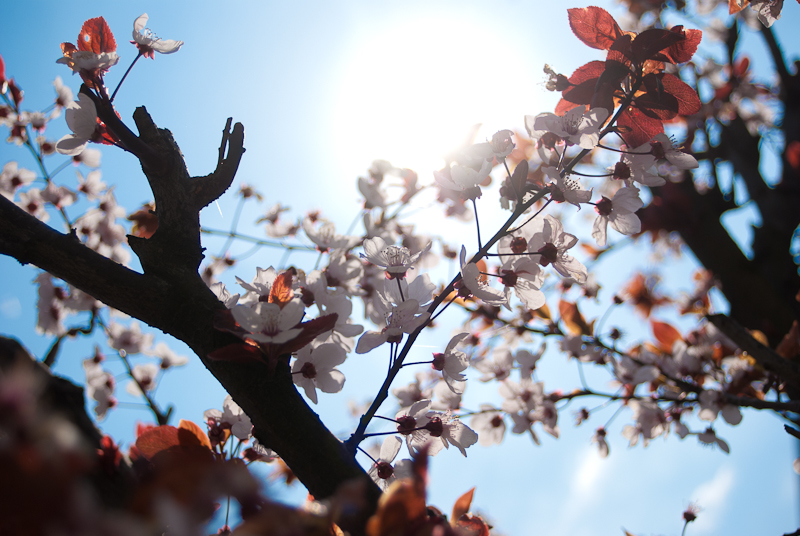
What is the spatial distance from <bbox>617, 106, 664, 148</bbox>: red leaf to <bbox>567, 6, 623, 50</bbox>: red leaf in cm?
14

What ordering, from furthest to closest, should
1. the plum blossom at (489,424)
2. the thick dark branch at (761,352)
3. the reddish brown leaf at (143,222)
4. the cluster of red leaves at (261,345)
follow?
1. the plum blossom at (489,424)
2. the reddish brown leaf at (143,222)
3. the thick dark branch at (761,352)
4. the cluster of red leaves at (261,345)

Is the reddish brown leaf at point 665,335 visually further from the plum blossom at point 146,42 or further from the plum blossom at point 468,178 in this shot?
the plum blossom at point 146,42

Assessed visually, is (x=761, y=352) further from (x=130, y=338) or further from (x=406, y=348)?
(x=130, y=338)

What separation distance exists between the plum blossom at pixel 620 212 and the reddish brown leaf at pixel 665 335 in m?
1.17

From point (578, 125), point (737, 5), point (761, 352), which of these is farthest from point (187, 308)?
point (761, 352)

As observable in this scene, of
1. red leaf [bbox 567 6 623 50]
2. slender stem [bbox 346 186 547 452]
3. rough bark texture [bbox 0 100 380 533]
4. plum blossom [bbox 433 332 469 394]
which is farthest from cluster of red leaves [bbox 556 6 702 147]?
rough bark texture [bbox 0 100 380 533]

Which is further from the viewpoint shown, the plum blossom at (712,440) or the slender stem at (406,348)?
the plum blossom at (712,440)

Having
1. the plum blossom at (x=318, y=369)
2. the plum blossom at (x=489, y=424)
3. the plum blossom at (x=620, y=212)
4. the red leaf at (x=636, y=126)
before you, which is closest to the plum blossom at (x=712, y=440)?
the plum blossom at (x=489, y=424)

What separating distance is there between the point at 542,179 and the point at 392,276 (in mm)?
468

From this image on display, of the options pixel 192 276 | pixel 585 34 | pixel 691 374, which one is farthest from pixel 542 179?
pixel 691 374

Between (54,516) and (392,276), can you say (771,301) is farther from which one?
(54,516)

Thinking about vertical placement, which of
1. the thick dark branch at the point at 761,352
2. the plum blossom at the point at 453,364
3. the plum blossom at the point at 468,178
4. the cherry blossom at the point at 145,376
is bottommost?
the thick dark branch at the point at 761,352

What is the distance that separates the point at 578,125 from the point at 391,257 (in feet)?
1.35

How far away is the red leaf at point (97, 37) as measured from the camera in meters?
0.78
